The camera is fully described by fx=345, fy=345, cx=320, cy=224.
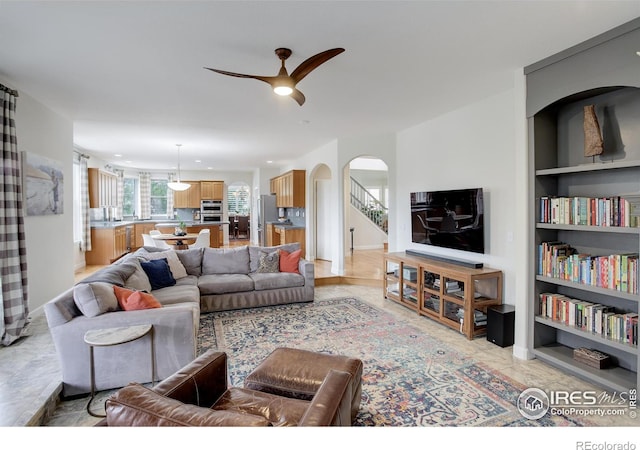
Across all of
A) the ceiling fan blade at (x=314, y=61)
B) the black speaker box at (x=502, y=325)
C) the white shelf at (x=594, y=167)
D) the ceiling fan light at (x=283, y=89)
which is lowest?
the black speaker box at (x=502, y=325)

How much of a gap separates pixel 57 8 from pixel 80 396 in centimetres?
277

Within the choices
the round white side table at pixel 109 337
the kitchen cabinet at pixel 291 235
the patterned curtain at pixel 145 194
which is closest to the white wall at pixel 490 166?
the round white side table at pixel 109 337

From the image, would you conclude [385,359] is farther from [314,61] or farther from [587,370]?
[314,61]

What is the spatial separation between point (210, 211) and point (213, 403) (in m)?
10.3

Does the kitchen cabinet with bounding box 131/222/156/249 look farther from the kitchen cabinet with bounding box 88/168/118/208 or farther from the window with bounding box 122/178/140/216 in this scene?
the kitchen cabinet with bounding box 88/168/118/208

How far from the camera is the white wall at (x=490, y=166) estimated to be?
10.9ft

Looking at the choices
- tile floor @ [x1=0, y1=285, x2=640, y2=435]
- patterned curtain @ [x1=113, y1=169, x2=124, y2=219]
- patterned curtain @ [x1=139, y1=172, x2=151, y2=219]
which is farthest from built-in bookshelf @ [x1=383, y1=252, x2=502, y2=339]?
patterned curtain @ [x1=139, y1=172, x2=151, y2=219]

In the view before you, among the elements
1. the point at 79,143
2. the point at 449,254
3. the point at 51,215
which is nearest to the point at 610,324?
the point at 449,254

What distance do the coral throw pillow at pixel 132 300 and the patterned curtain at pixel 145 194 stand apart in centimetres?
917

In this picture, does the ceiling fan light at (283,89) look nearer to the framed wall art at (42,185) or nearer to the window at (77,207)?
the framed wall art at (42,185)

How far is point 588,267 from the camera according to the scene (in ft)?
9.36

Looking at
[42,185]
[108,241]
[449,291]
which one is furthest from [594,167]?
[108,241]

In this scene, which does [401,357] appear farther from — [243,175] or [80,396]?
[243,175]

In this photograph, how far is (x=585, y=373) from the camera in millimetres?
2814
